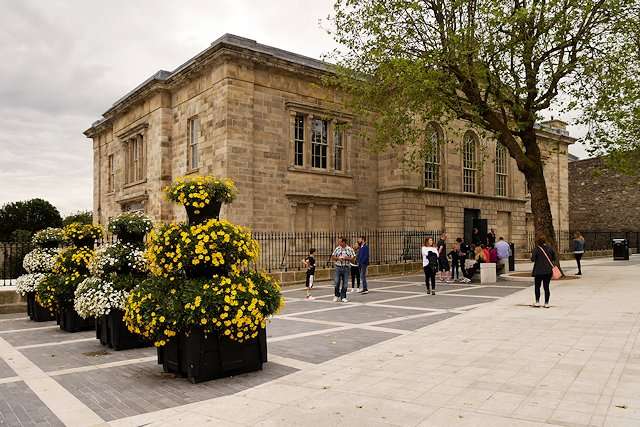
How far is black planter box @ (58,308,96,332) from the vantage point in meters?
10.4

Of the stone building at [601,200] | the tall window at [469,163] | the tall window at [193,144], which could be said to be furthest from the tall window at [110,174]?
the stone building at [601,200]

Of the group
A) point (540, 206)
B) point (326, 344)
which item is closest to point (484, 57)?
point (540, 206)

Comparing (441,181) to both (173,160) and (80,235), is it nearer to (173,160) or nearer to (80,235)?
(173,160)

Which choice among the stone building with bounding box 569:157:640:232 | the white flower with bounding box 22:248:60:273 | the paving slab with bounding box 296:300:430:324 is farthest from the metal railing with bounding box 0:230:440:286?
the stone building with bounding box 569:157:640:232

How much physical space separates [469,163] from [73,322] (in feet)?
81.4

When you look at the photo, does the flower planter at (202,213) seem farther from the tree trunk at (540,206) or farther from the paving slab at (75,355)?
the tree trunk at (540,206)

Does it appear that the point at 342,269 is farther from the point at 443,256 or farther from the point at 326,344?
the point at 443,256

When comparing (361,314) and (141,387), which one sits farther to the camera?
(361,314)

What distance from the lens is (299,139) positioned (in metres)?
23.7

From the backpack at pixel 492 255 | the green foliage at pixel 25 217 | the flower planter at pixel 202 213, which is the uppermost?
the green foliage at pixel 25 217

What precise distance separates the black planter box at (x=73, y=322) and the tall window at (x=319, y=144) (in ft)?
49.9

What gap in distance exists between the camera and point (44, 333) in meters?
10.4

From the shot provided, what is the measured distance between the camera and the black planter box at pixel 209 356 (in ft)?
20.4

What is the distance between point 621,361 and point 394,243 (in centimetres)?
1850
